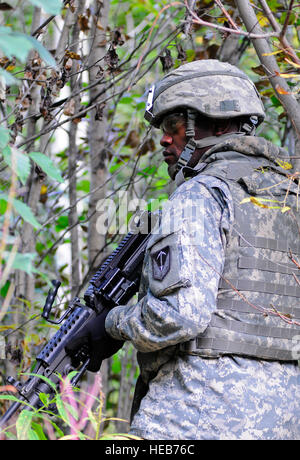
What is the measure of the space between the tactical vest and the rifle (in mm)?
541

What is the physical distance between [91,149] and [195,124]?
1.37 metres

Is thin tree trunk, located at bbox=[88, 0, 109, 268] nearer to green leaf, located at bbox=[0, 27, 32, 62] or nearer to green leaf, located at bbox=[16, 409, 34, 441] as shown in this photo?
green leaf, located at bbox=[16, 409, 34, 441]

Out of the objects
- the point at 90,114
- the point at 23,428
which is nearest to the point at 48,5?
the point at 23,428

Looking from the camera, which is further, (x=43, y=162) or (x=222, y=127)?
(x=222, y=127)

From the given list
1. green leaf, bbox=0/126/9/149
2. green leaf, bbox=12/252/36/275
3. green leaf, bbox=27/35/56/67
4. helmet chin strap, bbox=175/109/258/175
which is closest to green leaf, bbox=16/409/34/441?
green leaf, bbox=12/252/36/275

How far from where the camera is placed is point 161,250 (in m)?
2.20

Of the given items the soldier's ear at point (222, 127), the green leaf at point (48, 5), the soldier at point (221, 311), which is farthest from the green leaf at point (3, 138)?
the soldier's ear at point (222, 127)

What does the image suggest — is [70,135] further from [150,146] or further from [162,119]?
[162,119]

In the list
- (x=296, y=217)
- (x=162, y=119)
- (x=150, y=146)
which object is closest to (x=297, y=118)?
(x=296, y=217)

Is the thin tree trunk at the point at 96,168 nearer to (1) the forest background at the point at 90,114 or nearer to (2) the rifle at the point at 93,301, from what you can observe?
(1) the forest background at the point at 90,114

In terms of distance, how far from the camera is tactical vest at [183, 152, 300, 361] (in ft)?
7.18

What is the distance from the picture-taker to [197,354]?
2186 millimetres

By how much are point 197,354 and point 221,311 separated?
174 mm

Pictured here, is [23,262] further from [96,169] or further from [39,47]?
[96,169]
